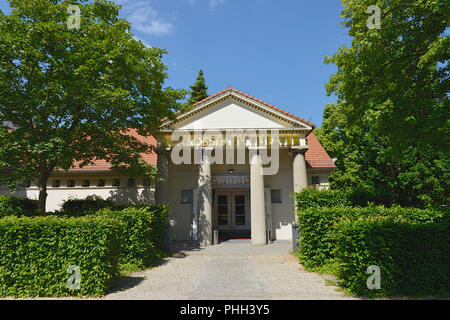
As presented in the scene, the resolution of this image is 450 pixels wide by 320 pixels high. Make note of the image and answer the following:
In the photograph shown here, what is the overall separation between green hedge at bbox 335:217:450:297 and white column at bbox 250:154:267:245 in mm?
7414

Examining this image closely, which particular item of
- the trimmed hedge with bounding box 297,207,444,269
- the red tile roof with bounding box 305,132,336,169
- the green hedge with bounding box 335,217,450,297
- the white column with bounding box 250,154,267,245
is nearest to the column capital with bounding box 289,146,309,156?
the white column with bounding box 250,154,267,245

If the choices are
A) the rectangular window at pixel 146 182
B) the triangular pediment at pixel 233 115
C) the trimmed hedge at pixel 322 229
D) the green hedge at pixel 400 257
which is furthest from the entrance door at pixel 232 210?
the green hedge at pixel 400 257

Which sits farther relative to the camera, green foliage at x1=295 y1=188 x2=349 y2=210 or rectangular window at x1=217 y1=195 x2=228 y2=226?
rectangular window at x1=217 y1=195 x2=228 y2=226

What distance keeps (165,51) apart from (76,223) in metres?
8.20

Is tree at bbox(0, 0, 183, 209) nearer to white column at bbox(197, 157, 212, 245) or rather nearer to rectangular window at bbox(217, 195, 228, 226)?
white column at bbox(197, 157, 212, 245)

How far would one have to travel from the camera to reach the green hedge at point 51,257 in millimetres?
5879

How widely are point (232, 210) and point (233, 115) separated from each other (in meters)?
6.42

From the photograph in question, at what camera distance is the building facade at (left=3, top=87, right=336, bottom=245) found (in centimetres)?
1388

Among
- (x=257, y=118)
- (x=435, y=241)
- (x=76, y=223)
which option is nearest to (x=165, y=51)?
(x=257, y=118)

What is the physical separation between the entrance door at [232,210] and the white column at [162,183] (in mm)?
4223

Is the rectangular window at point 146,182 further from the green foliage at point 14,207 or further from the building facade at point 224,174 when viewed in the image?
the green foliage at point 14,207

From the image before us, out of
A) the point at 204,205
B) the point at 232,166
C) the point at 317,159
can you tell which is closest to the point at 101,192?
the point at 204,205
